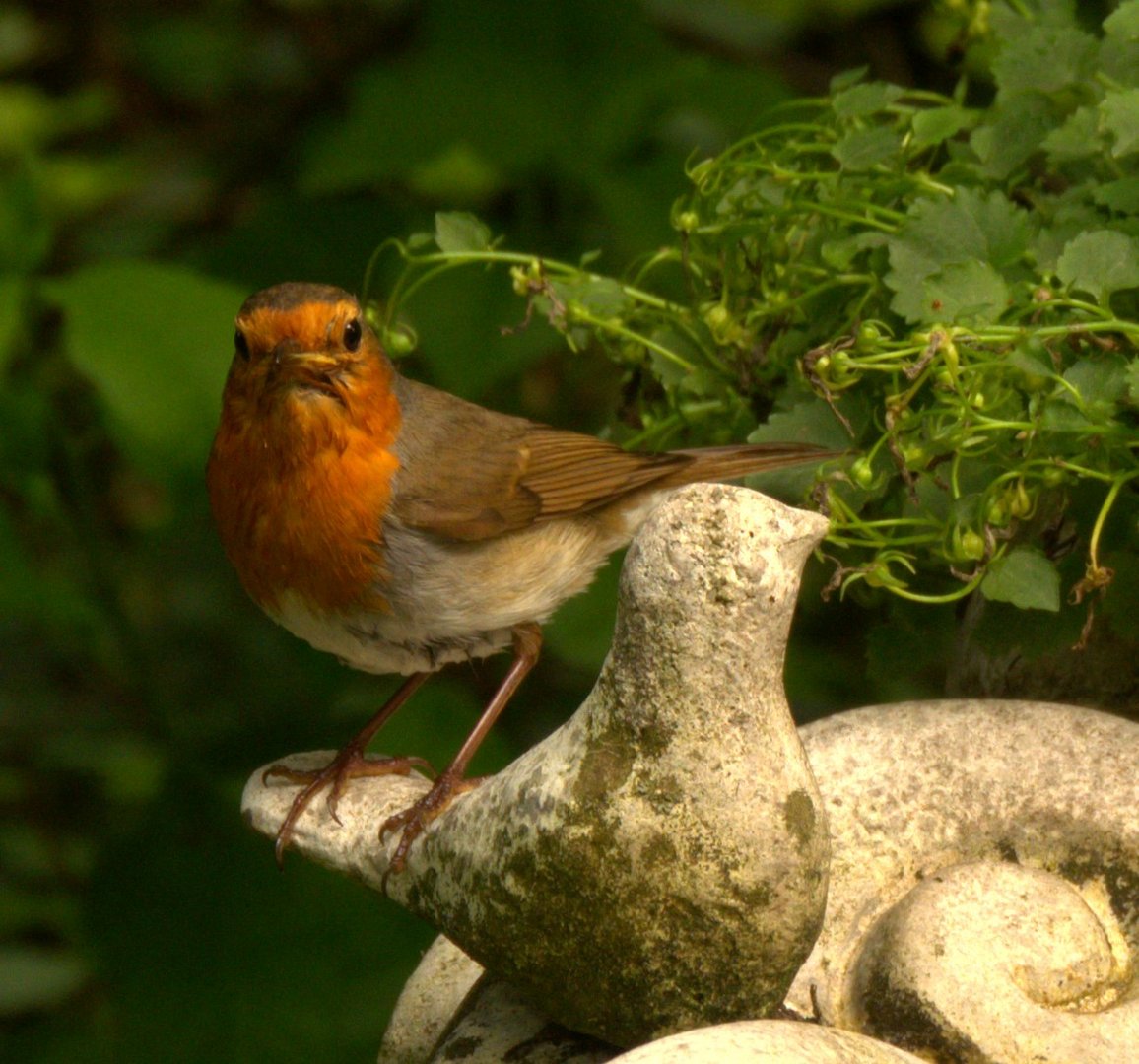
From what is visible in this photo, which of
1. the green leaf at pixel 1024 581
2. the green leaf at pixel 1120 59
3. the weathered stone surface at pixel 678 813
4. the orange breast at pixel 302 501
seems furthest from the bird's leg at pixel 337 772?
the green leaf at pixel 1120 59

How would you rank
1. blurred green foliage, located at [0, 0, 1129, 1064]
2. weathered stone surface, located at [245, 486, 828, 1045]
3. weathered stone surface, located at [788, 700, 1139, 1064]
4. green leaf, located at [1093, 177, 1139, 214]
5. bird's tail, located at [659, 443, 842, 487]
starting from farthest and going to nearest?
1. blurred green foliage, located at [0, 0, 1129, 1064]
2. bird's tail, located at [659, 443, 842, 487]
3. green leaf, located at [1093, 177, 1139, 214]
4. weathered stone surface, located at [788, 700, 1139, 1064]
5. weathered stone surface, located at [245, 486, 828, 1045]

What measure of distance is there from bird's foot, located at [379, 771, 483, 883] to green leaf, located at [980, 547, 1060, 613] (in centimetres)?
57

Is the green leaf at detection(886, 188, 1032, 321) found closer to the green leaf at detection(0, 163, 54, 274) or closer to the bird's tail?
the bird's tail

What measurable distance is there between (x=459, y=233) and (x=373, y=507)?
0.34m

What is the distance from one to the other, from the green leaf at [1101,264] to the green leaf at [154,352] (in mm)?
1398

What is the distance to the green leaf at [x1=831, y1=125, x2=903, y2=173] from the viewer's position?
1873 millimetres

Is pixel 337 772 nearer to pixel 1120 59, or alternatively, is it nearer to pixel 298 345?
pixel 298 345

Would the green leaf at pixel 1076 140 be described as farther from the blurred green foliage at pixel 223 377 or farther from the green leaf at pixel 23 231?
the green leaf at pixel 23 231

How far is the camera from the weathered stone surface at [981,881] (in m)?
1.50

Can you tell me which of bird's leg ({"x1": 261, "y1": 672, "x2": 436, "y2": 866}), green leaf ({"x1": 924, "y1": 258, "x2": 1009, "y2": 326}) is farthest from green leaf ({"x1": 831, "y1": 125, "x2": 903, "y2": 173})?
bird's leg ({"x1": 261, "y1": 672, "x2": 436, "y2": 866})

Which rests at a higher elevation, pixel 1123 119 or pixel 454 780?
pixel 1123 119

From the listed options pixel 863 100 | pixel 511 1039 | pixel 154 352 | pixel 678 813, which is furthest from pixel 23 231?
pixel 678 813

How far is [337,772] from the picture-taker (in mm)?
1985

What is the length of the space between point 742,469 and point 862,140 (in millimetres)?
480
